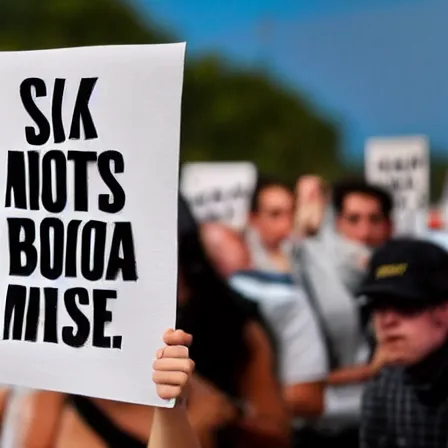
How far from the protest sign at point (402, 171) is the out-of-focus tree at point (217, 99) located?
21055mm

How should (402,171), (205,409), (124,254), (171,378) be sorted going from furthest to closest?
1. (402,171)
2. (205,409)
3. (124,254)
4. (171,378)

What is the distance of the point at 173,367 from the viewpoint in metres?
2.10

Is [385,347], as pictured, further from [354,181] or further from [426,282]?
[354,181]

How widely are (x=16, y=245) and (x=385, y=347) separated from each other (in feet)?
2.84

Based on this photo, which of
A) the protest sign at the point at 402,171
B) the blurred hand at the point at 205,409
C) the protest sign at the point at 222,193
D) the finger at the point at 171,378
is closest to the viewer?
the finger at the point at 171,378

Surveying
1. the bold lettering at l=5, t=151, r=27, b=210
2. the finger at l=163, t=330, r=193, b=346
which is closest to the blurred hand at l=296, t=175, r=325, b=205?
the bold lettering at l=5, t=151, r=27, b=210

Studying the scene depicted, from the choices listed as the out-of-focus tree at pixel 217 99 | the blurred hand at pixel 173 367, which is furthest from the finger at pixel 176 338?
the out-of-focus tree at pixel 217 99

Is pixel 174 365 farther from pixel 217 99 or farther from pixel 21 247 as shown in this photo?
pixel 217 99

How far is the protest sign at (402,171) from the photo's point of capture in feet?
25.2

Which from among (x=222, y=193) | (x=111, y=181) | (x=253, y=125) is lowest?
(x=111, y=181)

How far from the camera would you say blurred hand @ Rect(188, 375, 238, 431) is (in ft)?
9.20

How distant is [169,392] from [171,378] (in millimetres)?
24

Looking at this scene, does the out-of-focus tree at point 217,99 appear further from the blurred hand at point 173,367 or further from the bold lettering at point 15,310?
the blurred hand at point 173,367

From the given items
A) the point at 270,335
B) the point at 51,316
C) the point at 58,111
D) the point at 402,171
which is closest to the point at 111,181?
the point at 58,111
